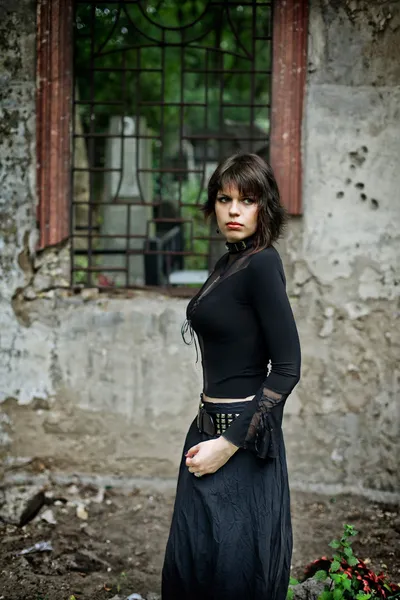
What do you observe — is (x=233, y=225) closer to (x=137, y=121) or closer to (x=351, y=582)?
(x=351, y=582)

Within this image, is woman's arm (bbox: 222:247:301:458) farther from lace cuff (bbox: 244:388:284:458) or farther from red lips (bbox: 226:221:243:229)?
red lips (bbox: 226:221:243:229)

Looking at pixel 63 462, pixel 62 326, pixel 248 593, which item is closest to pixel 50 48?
pixel 62 326

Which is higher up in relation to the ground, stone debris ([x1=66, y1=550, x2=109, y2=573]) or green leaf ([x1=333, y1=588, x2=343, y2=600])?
green leaf ([x1=333, y1=588, x2=343, y2=600])

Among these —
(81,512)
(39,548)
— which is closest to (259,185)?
(39,548)

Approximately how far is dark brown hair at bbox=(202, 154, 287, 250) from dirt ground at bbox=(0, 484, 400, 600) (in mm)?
1890

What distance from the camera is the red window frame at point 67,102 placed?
4.05 meters

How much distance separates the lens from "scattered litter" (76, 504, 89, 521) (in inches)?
156

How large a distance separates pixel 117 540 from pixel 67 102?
8.74ft

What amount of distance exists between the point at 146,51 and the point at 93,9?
184 inches

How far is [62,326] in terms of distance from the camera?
427 cm

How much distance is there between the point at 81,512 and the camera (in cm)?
399

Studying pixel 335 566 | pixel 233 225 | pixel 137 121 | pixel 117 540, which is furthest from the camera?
pixel 137 121

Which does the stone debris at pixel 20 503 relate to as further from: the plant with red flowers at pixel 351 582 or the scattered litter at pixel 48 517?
the plant with red flowers at pixel 351 582

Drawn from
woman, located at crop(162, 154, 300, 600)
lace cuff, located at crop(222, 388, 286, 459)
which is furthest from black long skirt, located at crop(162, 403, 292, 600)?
lace cuff, located at crop(222, 388, 286, 459)
